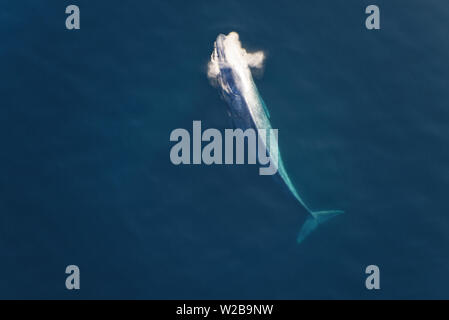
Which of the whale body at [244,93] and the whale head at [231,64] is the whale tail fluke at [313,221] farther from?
the whale head at [231,64]

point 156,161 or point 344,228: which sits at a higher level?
point 156,161

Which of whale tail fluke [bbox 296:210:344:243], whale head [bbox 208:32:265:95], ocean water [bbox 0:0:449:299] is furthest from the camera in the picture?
whale head [bbox 208:32:265:95]

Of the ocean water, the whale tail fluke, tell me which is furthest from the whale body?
the ocean water

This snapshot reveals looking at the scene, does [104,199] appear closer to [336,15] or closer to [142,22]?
[142,22]

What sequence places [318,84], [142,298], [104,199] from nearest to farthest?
[142,298]
[104,199]
[318,84]

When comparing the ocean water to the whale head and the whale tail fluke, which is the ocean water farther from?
the whale head

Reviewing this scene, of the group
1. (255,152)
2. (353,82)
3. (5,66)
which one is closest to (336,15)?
(353,82)

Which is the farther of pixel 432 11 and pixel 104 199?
pixel 432 11
